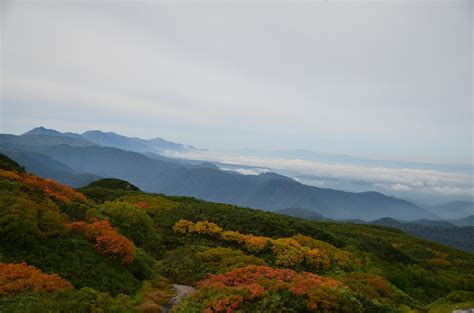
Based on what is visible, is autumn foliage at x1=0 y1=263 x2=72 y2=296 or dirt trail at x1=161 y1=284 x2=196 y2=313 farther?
dirt trail at x1=161 y1=284 x2=196 y2=313

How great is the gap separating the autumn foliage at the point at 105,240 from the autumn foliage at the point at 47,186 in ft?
18.3

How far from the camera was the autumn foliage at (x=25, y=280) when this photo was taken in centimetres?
1515

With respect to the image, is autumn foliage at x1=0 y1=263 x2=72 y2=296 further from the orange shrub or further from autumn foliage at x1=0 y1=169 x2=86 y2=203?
the orange shrub

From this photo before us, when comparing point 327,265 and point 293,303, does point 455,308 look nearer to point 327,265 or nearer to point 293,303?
point 293,303

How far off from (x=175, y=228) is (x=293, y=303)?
21.3 meters

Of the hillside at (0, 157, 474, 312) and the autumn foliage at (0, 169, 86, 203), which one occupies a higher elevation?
the autumn foliage at (0, 169, 86, 203)

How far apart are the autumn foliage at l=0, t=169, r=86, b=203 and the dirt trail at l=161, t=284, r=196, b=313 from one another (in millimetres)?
12225

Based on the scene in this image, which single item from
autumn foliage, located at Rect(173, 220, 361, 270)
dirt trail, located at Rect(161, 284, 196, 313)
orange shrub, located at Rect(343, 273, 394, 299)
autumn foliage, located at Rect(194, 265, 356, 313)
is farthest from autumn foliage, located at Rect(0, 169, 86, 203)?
orange shrub, located at Rect(343, 273, 394, 299)

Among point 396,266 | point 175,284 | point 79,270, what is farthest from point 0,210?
point 396,266

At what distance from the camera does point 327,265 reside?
30625 mm

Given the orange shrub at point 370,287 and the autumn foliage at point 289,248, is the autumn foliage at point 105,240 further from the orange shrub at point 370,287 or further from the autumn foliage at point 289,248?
the orange shrub at point 370,287

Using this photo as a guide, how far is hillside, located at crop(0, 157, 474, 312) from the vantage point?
1634cm

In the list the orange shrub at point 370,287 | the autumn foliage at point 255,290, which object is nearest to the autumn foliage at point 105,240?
the autumn foliage at point 255,290

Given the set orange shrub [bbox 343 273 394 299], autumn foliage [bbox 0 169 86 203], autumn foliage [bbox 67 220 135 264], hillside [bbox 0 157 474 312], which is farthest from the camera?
autumn foliage [bbox 0 169 86 203]
